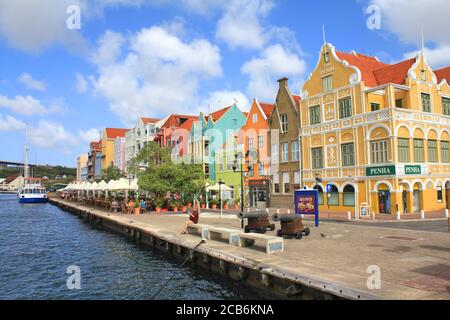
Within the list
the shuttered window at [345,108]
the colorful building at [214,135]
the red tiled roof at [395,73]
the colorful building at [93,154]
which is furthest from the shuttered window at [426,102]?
the colorful building at [93,154]

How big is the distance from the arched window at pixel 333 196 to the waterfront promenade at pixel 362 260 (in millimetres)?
15897

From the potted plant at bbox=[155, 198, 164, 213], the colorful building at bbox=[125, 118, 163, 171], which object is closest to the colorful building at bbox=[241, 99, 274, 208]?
the potted plant at bbox=[155, 198, 164, 213]

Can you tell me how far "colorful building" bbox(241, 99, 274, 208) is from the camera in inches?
1827

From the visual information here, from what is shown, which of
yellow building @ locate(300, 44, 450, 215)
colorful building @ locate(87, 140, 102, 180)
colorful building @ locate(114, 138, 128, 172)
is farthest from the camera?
colorful building @ locate(87, 140, 102, 180)

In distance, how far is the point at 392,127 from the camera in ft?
103

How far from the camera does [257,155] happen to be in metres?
47.5

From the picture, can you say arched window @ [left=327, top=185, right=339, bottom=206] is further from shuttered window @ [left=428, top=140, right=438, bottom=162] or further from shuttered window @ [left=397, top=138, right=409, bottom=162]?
shuttered window @ [left=428, top=140, right=438, bottom=162]

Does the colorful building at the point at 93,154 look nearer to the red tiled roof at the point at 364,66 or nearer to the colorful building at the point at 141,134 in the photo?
the colorful building at the point at 141,134

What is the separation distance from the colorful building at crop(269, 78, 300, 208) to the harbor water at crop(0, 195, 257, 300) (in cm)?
2210

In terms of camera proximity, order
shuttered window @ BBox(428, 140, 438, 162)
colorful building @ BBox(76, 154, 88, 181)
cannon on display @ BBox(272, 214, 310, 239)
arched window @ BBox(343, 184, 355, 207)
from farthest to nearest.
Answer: colorful building @ BBox(76, 154, 88, 181) < arched window @ BBox(343, 184, 355, 207) < shuttered window @ BBox(428, 140, 438, 162) < cannon on display @ BBox(272, 214, 310, 239)

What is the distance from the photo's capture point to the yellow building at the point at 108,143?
10612cm

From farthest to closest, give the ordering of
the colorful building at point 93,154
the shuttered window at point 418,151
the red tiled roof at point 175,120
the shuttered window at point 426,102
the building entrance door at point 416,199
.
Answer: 1. the colorful building at point 93,154
2. the red tiled roof at point 175,120
3. the shuttered window at point 426,102
4. the shuttered window at point 418,151
5. the building entrance door at point 416,199

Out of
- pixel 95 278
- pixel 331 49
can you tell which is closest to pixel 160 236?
pixel 95 278
